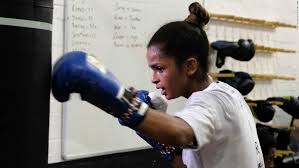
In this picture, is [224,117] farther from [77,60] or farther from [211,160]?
A: [77,60]

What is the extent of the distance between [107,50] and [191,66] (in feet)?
3.30

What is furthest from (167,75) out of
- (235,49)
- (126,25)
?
(235,49)

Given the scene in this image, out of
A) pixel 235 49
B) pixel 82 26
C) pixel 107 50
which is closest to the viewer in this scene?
pixel 82 26

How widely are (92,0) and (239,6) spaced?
139cm

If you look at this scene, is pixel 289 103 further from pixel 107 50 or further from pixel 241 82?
pixel 107 50

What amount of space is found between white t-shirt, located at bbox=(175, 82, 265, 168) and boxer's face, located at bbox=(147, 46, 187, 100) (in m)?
0.09

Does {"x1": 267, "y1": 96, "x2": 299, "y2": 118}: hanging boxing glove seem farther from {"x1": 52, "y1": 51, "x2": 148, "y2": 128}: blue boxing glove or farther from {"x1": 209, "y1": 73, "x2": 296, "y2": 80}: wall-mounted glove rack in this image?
{"x1": 52, "y1": 51, "x2": 148, "y2": 128}: blue boxing glove

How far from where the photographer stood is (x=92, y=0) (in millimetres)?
2271

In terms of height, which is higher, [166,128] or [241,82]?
[166,128]

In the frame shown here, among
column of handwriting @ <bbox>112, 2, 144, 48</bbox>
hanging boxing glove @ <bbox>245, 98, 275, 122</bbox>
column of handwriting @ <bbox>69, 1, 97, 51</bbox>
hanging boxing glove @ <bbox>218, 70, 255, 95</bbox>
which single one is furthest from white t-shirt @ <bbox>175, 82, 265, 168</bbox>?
hanging boxing glove @ <bbox>245, 98, 275, 122</bbox>

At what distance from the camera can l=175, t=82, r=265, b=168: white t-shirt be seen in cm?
123

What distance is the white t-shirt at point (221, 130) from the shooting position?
1230mm

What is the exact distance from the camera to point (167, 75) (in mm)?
1421

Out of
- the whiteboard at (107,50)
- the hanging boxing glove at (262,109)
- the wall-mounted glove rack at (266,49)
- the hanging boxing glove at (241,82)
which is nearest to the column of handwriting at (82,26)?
the whiteboard at (107,50)
